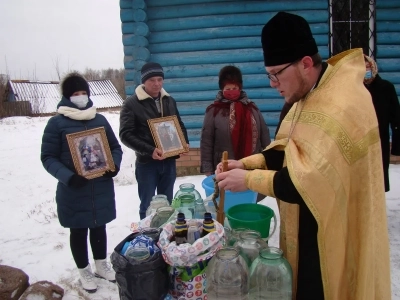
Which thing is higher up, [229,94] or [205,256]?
[229,94]

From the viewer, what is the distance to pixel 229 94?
364 centimetres

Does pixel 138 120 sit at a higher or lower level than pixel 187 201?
higher

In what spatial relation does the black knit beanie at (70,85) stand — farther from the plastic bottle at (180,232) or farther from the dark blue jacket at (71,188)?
the plastic bottle at (180,232)

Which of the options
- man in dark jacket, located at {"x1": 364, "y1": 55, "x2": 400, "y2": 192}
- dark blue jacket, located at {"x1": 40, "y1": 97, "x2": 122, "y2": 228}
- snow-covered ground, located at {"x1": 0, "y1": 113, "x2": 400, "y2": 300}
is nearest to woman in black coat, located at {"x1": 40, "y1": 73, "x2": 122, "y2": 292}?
dark blue jacket, located at {"x1": 40, "y1": 97, "x2": 122, "y2": 228}

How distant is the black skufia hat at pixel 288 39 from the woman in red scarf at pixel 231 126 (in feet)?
6.59

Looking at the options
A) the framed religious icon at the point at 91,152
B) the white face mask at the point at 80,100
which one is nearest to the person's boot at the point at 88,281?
the framed religious icon at the point at 91,152

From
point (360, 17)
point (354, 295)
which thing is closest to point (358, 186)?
point (354, 295)

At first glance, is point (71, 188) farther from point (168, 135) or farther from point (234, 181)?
point (234, 181)

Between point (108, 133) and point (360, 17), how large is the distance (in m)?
5.27

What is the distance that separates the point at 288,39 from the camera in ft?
5.01

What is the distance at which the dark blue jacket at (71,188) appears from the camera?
2887 millimetres

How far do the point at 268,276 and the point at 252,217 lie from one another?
0.58 meters

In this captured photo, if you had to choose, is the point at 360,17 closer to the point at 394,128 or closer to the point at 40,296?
the point at 394,128

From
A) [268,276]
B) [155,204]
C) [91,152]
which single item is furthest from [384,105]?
[91,152]
